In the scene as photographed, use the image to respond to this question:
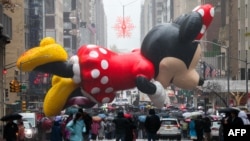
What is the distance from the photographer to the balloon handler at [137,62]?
39.0 meters

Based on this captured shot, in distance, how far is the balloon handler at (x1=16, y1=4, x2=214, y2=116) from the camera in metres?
39.0

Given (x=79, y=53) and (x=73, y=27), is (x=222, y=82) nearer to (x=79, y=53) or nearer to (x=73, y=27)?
(x=79, y=53)

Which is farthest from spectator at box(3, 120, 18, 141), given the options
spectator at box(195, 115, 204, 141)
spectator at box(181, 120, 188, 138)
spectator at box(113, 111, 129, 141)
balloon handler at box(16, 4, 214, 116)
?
spectator at box(181, 120, 188, 138)

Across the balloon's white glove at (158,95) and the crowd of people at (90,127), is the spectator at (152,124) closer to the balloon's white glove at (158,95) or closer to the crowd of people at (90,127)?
the crowd of people at (90,127)

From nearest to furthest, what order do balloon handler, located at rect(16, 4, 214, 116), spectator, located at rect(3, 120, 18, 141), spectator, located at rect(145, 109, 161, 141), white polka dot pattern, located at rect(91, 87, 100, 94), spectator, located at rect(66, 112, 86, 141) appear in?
spectator, located at rect(66, 112, 86, 141) → spectator, located at rect(3, 120, 18, 141) → spectator, located at rect(145, 109, 161, 141) → balloon handler, located at rect(16, 4, 214, 116) → white polka dot pattern, located at rect(91, 87, 100, 94)

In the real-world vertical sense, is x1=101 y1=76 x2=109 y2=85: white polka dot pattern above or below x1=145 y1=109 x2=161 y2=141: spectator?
above

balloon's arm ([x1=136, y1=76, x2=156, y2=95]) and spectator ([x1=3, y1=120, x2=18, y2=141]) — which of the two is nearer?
spectator ([x1=3, y1=120, x2=18, y2=141])

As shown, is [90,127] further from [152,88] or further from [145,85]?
[152,88]

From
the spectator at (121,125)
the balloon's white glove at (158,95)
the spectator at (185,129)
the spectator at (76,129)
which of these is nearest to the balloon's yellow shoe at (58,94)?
the balloon's white glove at (158,95)

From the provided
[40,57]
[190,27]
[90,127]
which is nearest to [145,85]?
[190,27]

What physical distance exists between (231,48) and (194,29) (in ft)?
173

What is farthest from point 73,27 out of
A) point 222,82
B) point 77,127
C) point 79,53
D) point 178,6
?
point 77,127

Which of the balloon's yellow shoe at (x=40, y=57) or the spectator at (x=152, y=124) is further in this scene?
the balloon's yellow shoe at (x=40, y=57)

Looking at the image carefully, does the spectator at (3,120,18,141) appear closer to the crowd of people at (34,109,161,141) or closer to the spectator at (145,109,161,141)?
the crowd of people at (34,109,161,141)
